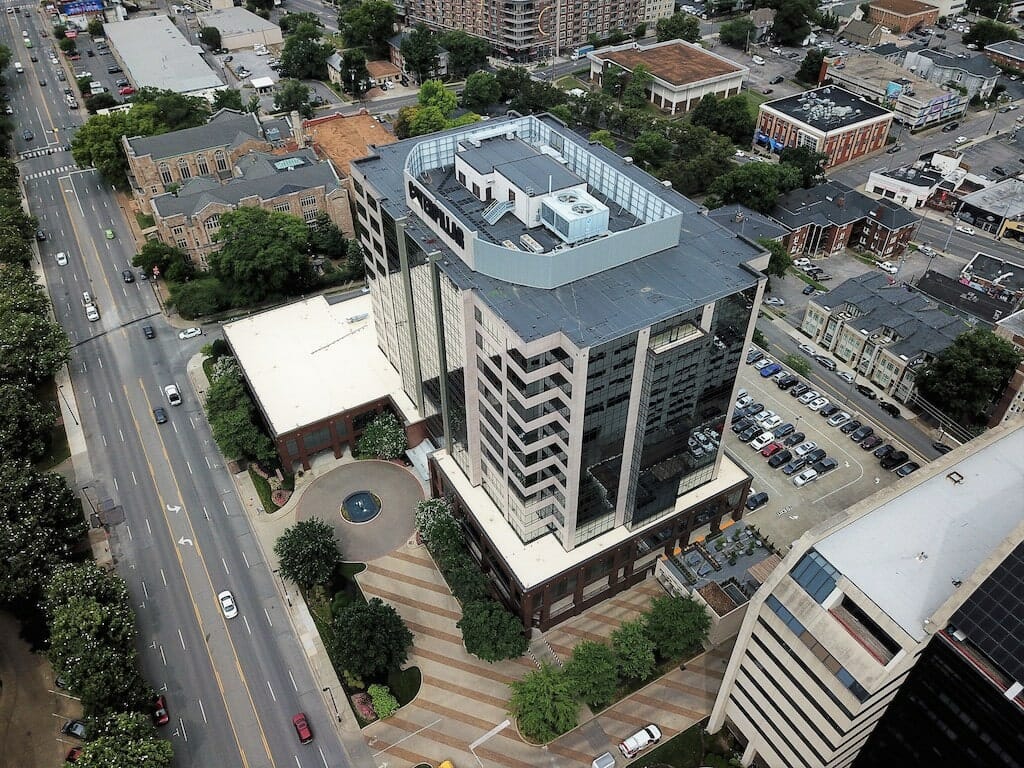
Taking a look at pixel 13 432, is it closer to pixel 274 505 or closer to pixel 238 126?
pixel 274 505

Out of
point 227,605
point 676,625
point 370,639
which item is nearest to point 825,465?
point 676,625

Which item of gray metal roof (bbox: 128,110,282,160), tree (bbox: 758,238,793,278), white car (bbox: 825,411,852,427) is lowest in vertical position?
white car (bbox: 825,411,852,427)

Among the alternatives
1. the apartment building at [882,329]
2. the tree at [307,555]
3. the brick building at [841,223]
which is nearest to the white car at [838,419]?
the apartment building at [882,329]

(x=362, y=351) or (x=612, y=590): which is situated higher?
(x=362, y=351)

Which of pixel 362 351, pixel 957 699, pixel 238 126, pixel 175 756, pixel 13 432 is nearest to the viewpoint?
pixel 957 699

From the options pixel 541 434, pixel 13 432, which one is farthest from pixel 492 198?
pixel 13 432

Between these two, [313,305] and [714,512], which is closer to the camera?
[714,512]

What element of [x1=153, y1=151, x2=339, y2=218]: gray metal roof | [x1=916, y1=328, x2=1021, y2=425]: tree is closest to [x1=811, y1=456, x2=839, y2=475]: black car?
[x1=916, y1=328, x2=1021, y2=425]: tree

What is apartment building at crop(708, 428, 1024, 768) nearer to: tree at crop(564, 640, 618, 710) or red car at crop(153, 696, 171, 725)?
tree at crop(564, 640, 618, 710)
